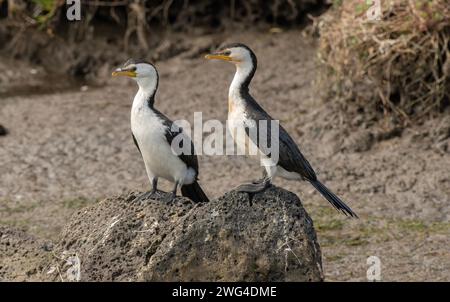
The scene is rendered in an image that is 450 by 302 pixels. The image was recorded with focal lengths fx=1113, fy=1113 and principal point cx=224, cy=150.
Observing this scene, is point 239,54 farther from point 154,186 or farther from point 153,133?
point 154,186

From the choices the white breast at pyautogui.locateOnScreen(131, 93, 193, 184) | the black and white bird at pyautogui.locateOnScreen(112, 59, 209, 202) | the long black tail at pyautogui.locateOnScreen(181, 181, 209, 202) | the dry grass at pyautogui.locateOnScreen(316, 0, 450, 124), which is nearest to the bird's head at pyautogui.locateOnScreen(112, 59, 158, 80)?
the black and white bird at pyautogui.locateOnScreen(112, 59, 209, 202)

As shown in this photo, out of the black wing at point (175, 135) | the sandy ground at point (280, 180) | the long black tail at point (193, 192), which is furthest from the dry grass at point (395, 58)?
the black wing at point (175, 135)

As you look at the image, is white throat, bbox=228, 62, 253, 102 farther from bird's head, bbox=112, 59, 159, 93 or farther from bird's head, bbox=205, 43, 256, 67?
bird's head, bbox=112, 59, 159, 93

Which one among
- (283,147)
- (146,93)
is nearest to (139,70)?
(146,93)

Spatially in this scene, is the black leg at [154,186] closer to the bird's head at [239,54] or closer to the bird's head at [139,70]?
the bird's head at [139,70]

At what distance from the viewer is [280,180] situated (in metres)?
9.99

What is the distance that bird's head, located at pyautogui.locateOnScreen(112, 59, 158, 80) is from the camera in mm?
7074

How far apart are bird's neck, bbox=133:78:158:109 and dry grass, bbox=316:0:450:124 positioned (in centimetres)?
370

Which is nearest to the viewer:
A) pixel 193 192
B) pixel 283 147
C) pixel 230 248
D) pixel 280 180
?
pixel 230 248

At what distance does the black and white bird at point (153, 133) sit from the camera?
6.97m

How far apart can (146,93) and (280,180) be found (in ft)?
10.5

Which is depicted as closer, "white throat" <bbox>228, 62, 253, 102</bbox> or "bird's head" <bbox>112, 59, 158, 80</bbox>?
"white throat" <bbox>228, 62, 253, 102</bbox>
